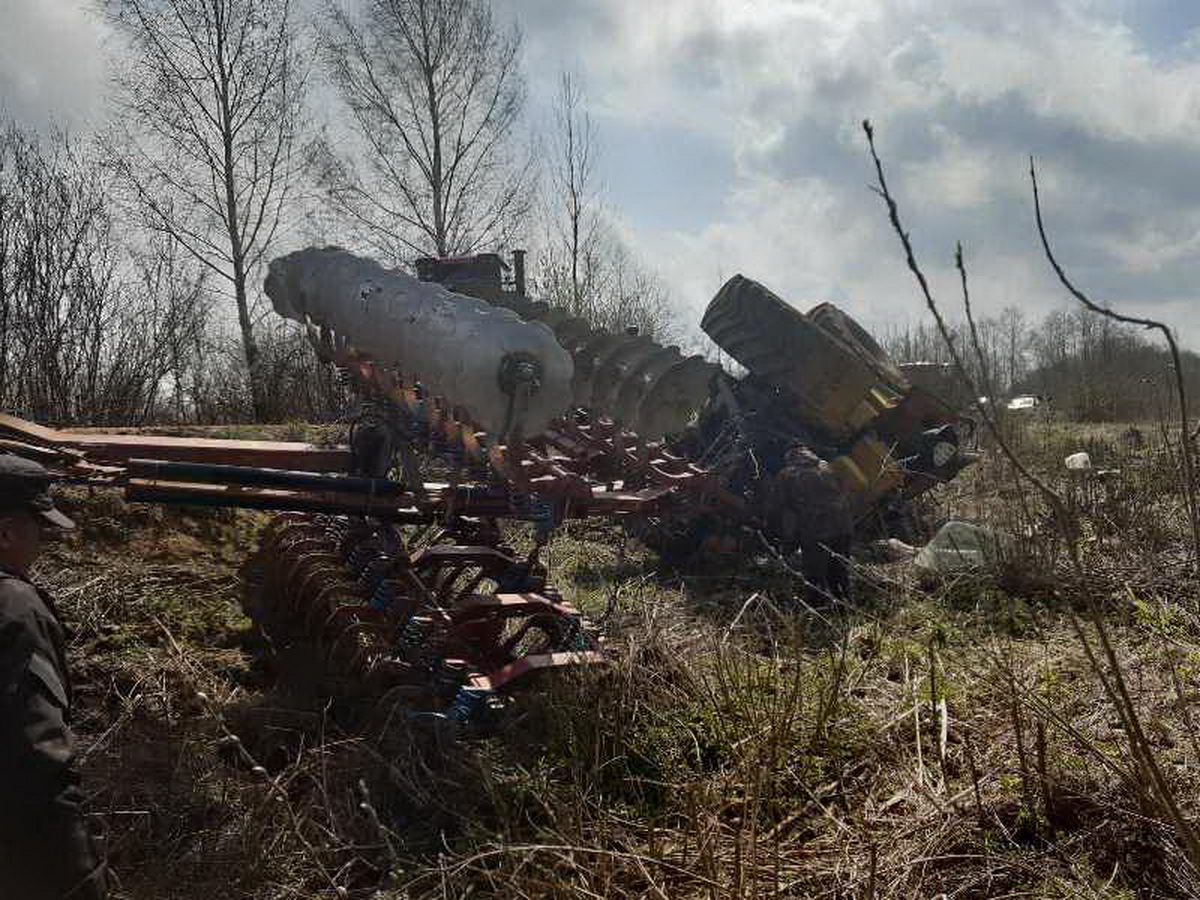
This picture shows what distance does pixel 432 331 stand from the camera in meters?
5.19

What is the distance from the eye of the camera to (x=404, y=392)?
591cm

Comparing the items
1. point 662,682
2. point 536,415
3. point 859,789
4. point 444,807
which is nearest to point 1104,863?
point 859,789

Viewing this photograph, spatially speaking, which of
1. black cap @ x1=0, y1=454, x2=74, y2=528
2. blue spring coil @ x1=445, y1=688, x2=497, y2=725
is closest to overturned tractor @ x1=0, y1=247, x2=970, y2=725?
blue spring coil @ x1=445, y1=688, x2=497, y2=725

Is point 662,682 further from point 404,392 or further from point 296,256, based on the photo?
point 296,256

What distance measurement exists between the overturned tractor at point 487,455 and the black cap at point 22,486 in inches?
54.5

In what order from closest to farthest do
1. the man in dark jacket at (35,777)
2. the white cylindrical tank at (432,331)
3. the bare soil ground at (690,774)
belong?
the man in dark jacket at (35,777) → the bare soil ground at (690,774) → the white cylindrical tank at (432,331)

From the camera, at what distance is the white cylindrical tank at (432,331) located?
15.3 feet

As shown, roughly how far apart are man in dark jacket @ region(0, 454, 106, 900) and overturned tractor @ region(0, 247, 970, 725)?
151cm

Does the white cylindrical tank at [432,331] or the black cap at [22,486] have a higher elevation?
the white cylindrical tank at [432,331]

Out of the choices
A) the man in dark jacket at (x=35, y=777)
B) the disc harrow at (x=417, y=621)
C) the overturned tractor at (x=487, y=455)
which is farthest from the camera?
the overturned tractor at (x=487, y=455)

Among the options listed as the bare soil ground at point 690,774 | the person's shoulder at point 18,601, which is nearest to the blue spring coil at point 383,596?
the bare soil ground at point 690,774

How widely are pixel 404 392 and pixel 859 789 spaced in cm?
349

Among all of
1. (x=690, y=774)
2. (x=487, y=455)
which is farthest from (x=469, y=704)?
(x=487, y=455)

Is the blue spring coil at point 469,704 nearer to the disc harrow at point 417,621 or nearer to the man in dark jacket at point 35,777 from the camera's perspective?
the disc harrow at point 417,621
